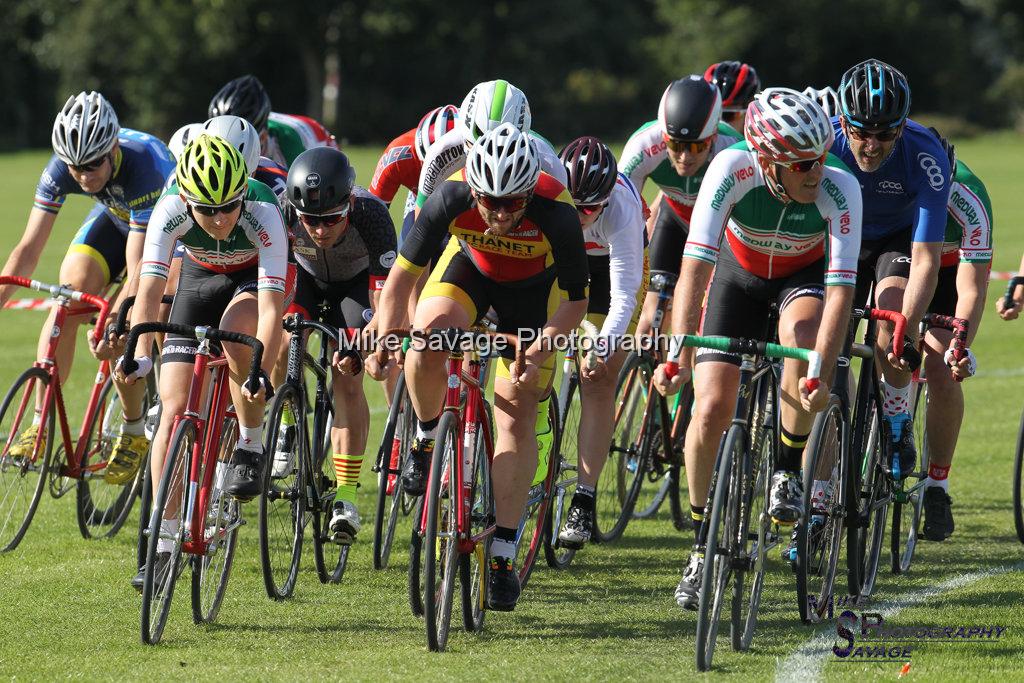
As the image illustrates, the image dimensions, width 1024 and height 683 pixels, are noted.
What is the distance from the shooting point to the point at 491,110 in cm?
705

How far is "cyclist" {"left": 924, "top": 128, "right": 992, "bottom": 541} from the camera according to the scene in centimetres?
721

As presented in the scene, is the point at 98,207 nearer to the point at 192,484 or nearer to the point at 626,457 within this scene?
the point at 192,484

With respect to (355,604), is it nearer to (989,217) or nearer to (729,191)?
(729,191)

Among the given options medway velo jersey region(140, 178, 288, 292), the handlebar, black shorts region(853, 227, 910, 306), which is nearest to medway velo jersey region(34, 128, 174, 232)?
the handlebar

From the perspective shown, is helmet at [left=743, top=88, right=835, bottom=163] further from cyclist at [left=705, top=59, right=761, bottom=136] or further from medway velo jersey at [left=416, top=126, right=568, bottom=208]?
cyclist at [left=705, top=59, right=761, bottom=136]

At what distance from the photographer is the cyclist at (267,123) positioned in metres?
9.65

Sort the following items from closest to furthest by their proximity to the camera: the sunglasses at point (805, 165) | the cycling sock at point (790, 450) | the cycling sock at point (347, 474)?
1. the sunglasses at point (805, 165)
2. the cycling sock at point (790, 450)
3. the cycling sock at point (347, 474)

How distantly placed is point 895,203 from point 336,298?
2.85m

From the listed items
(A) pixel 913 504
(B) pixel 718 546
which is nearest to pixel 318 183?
(B) pixel 718 546

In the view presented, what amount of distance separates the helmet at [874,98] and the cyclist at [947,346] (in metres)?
0.77

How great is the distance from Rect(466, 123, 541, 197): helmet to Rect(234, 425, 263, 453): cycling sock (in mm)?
1461

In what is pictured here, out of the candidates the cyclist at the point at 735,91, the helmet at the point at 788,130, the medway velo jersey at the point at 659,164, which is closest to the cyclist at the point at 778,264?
the helmet at the point at 788,130

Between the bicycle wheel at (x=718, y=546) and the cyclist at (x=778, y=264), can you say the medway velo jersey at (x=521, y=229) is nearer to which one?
the cyclist at (x=778, y=264)

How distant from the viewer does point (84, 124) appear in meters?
7.36
